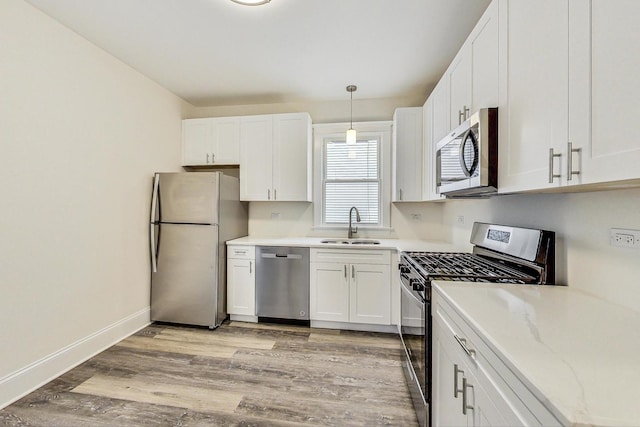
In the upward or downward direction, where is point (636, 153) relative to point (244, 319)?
upward

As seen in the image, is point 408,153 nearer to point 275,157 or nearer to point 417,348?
point 275,157

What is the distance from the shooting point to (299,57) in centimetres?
260

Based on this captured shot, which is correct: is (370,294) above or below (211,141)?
below

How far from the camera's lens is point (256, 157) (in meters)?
3.44

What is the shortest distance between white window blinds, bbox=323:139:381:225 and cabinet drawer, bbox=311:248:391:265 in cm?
71

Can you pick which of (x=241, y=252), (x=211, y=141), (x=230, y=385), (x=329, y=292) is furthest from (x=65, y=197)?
(x=329, y=292)

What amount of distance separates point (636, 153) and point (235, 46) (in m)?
2.65

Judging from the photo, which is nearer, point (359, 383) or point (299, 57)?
point (359, 383)

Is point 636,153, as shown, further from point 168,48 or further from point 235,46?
point 168,48

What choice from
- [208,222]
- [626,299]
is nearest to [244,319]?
[208,222]

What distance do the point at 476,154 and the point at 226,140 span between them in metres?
2.86

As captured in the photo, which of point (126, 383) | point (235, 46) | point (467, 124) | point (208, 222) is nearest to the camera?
point (467, 124)

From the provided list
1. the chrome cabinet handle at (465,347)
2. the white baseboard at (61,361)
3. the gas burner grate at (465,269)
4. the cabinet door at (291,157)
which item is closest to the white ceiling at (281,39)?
the cabinet door at (291,157)

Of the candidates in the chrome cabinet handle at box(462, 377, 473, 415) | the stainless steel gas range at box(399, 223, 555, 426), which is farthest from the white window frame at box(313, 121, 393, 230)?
the chrome cabinet handle at box(462, 377, 473, 415)
